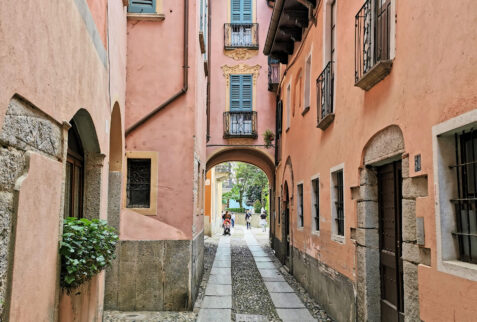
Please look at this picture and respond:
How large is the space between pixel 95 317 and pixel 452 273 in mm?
3774

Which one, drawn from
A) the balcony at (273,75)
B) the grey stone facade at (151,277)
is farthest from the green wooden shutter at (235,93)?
the grey stone facade at (151,277)

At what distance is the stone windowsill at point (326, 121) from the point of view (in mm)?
7314

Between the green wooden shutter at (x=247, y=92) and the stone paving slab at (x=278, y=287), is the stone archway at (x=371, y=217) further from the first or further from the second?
the green wooden shutter at (x=247, y=92)

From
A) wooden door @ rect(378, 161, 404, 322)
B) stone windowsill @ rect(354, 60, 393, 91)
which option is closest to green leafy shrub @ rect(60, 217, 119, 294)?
wooden door @ rect(378, 161, 404, 322)

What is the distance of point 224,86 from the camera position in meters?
16.0

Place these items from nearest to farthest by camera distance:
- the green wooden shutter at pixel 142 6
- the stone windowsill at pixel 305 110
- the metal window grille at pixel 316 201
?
the green wooden shutter at pixel 142 6 → the metal window grille at pixel 316 201 → the stone windowsill at pixel 305 110

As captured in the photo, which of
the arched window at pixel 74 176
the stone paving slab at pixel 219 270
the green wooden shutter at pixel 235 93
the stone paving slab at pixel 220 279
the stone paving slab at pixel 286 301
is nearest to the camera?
the arched window at pixel 74 176

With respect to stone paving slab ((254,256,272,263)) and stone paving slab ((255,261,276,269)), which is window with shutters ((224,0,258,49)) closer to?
stone paving slab ((254,256,272,263))

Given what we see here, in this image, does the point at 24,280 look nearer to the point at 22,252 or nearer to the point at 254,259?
the point at 22,252

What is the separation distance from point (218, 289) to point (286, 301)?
1.79 m

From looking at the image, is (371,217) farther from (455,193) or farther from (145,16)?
(145,16)

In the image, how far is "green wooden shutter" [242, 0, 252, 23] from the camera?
16281 millimetres

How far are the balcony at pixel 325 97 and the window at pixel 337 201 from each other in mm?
923

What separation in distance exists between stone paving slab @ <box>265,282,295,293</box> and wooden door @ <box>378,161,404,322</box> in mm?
4519
